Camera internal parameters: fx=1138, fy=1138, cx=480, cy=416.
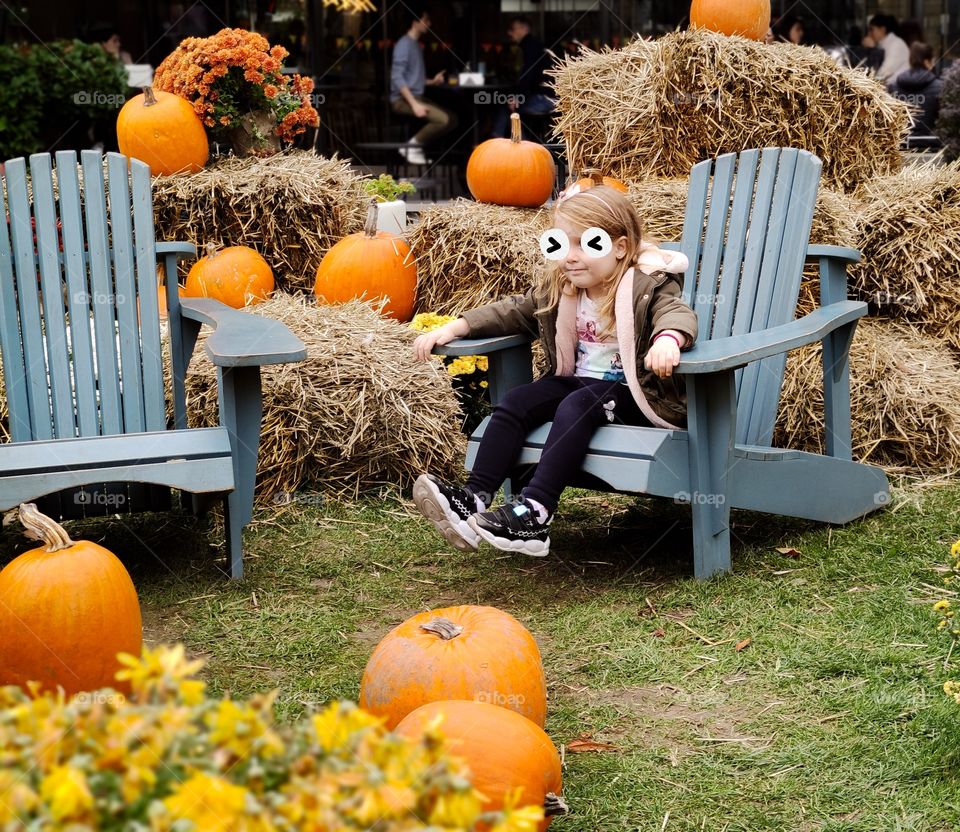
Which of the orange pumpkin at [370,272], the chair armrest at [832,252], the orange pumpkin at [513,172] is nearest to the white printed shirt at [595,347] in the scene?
the chair armrest at [832,252]

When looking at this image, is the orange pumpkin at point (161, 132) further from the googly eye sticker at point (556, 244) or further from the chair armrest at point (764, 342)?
the chair armrest at point (764, 342)

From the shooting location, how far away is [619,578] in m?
3.34

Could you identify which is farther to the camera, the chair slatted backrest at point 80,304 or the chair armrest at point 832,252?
the chair armrest at point 832,252

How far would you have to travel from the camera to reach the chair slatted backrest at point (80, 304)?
350 centimetres

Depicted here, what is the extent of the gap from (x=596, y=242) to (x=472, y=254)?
5.84ft

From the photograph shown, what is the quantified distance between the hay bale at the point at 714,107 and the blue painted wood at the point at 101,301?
94.3 inches

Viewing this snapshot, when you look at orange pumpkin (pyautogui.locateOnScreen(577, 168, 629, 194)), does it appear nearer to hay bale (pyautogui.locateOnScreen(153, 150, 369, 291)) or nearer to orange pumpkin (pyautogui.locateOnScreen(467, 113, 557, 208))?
orange pumpkin (pyautogui.locateOnScreen(467, 113, 557, 208))

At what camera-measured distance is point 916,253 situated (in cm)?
470

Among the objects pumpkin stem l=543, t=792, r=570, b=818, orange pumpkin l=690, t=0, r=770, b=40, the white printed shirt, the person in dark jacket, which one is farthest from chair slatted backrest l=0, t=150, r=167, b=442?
the person in dark jacket

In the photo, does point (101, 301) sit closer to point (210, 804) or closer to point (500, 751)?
point (500, 751)

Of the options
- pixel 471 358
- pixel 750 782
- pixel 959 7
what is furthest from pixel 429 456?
pixel 959 7

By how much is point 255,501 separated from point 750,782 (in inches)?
91.2

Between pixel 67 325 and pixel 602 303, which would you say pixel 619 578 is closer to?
pixel 602 303

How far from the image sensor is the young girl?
3037 millimetres
